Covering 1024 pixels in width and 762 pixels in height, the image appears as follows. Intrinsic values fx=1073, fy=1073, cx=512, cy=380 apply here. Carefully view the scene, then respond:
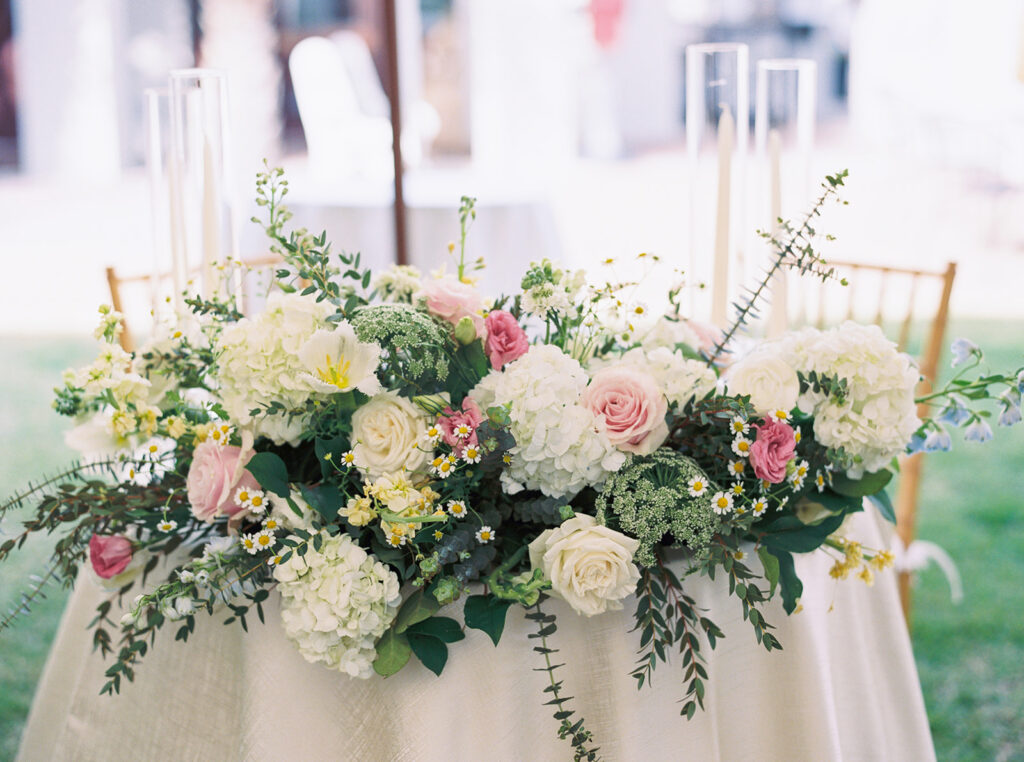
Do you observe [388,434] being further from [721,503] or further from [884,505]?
[884,505]

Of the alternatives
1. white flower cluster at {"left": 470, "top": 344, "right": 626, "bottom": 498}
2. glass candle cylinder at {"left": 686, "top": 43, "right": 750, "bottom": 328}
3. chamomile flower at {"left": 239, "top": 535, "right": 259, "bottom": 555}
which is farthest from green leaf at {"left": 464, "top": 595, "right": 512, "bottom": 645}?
glass candle cylinder at {"left": 686, "top": 43, "right": 750, "bottom": 328}

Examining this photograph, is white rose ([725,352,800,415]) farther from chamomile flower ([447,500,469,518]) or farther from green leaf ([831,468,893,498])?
chamomile flower ([447,500,469,518])

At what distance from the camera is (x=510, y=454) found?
3.40ft

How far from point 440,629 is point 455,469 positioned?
0.52ft

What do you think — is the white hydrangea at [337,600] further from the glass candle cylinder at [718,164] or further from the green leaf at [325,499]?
the glass candle cylinder at [718,164]

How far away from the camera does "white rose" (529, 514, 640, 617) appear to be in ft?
3.20

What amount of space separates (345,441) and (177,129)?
612 millimetres

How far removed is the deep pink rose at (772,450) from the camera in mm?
1047

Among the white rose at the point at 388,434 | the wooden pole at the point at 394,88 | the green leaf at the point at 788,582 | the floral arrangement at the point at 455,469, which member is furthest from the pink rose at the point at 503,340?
the wooden pole at the point at 394,88

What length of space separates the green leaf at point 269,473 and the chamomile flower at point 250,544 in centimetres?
5

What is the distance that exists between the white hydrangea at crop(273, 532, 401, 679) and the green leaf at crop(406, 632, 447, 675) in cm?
4

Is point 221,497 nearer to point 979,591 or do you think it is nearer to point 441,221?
point 441,221

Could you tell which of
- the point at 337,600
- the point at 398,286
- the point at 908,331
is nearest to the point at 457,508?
the point at 337,600

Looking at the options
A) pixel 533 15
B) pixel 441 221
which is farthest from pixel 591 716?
pixel 533 15
